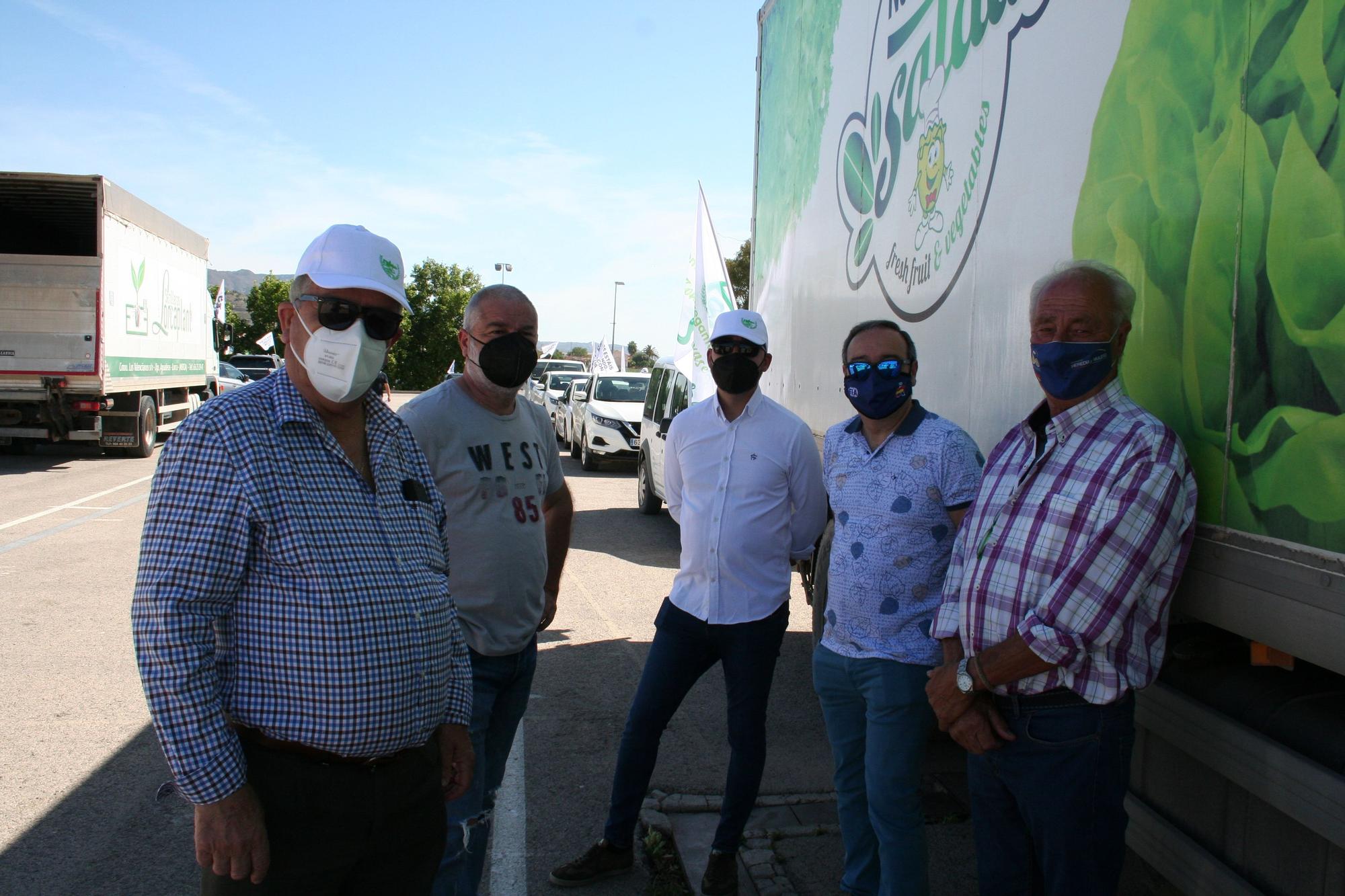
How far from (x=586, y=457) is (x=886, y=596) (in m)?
15.1

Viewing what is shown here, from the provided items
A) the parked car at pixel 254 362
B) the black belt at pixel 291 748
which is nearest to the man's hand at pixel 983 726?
the black belt at pixel 291 748

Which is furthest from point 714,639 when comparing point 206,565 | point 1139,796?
point 206,565

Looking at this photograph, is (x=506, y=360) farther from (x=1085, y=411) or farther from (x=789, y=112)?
(x=789, y=112)

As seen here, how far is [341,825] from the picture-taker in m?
2.01

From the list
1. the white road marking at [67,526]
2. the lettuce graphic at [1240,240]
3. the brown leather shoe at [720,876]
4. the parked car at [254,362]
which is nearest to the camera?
the lettuce graphic at [1240,240]

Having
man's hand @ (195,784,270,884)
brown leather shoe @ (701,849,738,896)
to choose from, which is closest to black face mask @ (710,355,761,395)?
brown leather shoe @ (701,849,738,896)

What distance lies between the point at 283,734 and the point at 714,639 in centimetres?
188

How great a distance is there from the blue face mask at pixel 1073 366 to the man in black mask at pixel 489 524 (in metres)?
1.61

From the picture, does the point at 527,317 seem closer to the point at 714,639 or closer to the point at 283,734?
the point at 714,639

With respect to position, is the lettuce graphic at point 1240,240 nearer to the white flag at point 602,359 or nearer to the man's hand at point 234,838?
the man's hand at point 234,838

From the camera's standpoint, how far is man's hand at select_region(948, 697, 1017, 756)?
8.08ft

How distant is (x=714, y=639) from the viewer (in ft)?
11.7

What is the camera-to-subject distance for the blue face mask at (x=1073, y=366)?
92.4 inches

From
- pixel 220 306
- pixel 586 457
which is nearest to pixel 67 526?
pixel 586 457
